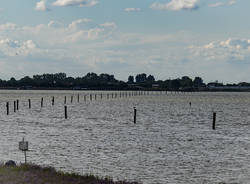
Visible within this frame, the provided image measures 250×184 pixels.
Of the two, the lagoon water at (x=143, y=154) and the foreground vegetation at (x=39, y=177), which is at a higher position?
the foreground vegetation at (x=39, y=177)

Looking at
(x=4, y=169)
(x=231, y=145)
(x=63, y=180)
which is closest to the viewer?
(x=63, y=180)

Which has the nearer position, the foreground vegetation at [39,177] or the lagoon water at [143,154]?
the foreground vegetation at [39,177]

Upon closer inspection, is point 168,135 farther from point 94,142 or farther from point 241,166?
point 241,166

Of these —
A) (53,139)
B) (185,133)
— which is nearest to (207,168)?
(53,139)

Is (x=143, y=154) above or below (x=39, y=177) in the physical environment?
below

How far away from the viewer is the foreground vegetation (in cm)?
1908

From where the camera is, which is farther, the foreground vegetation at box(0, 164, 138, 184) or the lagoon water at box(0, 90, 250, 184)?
the lagoon water at box(0, 90, 250, 184)

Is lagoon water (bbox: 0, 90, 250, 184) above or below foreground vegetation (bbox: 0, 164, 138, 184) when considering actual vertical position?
below

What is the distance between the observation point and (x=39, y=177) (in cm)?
1983

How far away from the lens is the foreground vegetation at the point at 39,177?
19.1 metres

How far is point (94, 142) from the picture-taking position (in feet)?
134

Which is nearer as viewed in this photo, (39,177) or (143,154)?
(39,177)

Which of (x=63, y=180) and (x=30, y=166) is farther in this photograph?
(x=30, y=166)

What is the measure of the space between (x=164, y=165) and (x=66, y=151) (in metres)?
8.42
